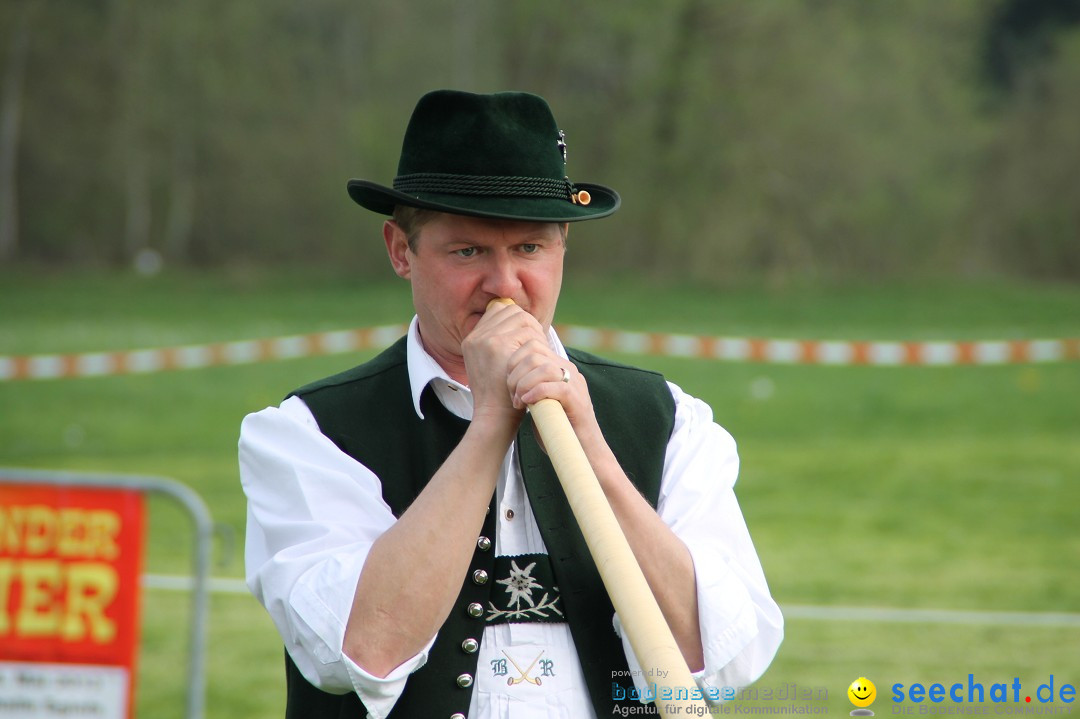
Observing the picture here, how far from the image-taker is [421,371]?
237cm

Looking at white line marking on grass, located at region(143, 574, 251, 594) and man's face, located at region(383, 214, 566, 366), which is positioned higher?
white line marking on grass, located at region(143, 574, 251, 594)

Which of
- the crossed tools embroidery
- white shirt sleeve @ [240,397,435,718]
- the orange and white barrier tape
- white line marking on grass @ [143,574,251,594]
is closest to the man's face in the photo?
white shirt sleeve @ [240,397,435,718]

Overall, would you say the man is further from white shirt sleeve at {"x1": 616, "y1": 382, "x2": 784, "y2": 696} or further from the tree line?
the tree line

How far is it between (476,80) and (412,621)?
82.1 feet

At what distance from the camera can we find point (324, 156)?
27.7 metres

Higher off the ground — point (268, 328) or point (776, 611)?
point (268, 328)

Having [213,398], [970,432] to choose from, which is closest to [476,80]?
[213,398]

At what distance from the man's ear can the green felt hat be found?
2.5 inches

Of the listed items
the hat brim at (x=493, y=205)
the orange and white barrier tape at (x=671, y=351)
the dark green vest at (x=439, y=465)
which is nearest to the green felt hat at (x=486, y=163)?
the hat brim at (x=493, y=205)

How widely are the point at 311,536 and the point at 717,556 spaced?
26.6 inches

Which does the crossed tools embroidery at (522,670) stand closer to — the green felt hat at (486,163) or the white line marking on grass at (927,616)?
the green felt hat at (486,163)

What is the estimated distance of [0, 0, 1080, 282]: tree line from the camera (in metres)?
24.5

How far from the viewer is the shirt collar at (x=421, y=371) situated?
7.73 ft

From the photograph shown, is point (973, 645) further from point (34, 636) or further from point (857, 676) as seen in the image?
point (34, 636)
